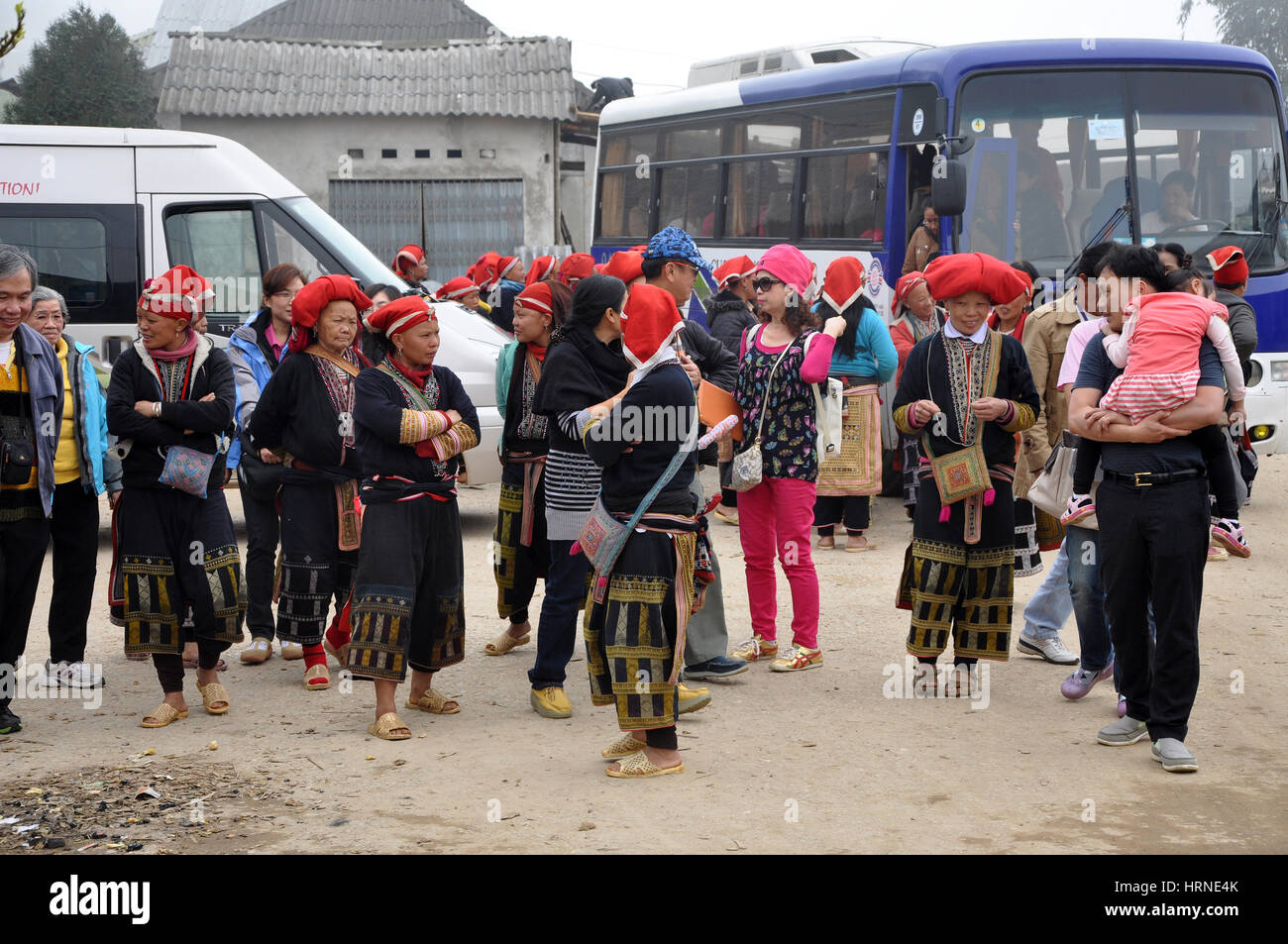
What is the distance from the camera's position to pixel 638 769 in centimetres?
534

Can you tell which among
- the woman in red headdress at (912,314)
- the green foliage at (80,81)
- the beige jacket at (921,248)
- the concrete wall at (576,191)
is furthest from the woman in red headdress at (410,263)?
the green foliage at (80,81)

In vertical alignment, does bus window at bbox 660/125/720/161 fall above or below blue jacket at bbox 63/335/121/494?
above

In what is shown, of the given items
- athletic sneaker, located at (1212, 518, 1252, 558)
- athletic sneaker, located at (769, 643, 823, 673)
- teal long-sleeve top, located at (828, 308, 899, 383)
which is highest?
teal long-sleeve top, located at (828, 308, 899, 383)

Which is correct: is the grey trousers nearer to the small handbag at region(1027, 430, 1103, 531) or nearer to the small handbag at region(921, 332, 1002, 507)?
the small handbag at region(921, 332, 1002, 507)

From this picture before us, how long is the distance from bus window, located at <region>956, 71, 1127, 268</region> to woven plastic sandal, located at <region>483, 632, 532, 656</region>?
17.8ft

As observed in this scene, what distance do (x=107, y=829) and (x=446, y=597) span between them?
1704mm

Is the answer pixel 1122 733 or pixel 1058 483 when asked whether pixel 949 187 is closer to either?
pixel 1058 483

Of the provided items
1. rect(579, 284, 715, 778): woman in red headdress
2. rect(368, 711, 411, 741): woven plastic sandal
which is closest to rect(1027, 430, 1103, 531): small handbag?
rect(579, 284, 715, 778): woman in red headdress

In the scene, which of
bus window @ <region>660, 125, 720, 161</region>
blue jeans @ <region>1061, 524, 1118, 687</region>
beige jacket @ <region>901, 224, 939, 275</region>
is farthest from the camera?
bus window @ <region>660, 125, 720, 161</region>

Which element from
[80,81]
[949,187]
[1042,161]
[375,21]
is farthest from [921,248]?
[375,21]

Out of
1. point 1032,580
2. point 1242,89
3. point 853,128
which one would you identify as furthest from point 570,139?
point 1032,580

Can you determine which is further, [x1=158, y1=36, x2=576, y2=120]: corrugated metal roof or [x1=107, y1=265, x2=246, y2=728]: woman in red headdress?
[x1=158, y1=36, x2=576, y2=120]: corrugated metal roof

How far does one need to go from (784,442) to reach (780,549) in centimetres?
52

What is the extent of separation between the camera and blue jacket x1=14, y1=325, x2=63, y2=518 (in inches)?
236
